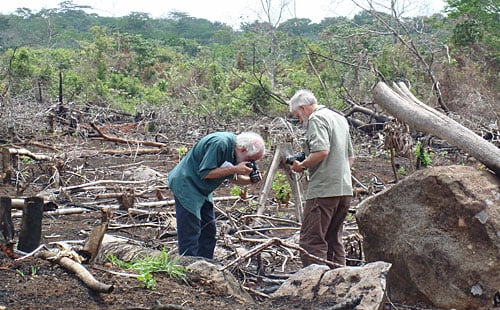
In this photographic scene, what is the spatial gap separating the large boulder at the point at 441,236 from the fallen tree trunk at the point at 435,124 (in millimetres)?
147

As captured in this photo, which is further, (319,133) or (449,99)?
(449,99)

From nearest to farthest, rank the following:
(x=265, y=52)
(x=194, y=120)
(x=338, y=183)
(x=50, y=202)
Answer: (x=338, y=183)
(x=50, y=202)
(x=194, y=120)
(x=265, y=52)

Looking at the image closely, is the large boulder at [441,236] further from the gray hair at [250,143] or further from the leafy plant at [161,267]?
the leafy plant at [161,267]

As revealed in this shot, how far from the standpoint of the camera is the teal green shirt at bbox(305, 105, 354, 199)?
571 centimetres

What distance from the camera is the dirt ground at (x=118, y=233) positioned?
3645mm

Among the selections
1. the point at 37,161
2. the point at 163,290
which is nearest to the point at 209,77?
the point at 37,161

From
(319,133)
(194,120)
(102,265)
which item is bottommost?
(194,120)

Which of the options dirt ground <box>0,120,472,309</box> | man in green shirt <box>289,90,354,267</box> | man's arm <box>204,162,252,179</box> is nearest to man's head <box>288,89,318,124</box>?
man in green shirt <box>289,90,354,267</box>

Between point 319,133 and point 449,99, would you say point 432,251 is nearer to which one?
point 319,133

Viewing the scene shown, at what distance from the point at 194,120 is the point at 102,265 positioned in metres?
14.6

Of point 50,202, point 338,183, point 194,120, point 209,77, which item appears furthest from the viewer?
point 209,77

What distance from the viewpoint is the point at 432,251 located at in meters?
5.34

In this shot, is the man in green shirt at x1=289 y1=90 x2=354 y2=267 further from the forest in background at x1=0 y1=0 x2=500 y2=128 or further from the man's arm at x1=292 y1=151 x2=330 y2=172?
the forest in background at x1=0 y1=0 x2=500 y2=128

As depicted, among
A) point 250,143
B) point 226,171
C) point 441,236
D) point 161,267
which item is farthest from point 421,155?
point 161,267
